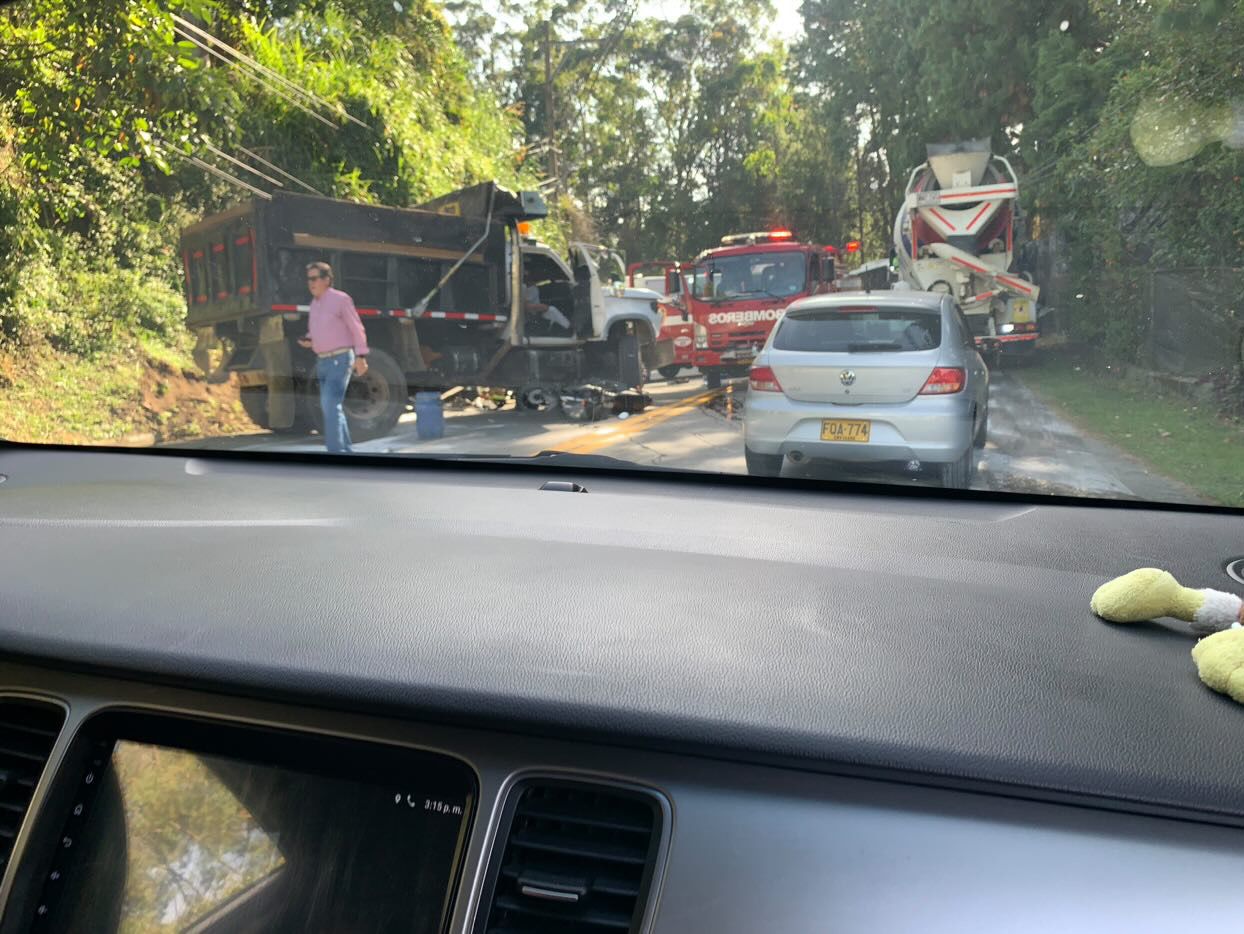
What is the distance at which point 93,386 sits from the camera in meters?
7.57

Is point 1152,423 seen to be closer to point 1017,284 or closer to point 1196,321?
point 1196,321

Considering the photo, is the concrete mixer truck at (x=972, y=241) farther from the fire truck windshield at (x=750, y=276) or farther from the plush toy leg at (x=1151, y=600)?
the plush toy leg at (x=1151, y=600)

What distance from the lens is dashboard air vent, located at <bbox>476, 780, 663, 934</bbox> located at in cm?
170

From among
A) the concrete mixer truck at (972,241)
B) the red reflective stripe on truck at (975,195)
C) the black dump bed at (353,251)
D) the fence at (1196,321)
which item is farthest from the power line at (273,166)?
the fence at (1196,321)

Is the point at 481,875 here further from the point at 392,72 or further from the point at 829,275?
the point at 392,72

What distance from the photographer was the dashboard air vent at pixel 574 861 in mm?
1696

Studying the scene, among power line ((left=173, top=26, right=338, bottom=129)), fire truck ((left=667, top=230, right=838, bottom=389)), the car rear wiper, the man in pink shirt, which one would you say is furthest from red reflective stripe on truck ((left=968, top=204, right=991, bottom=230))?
power line ((left=173, top=26, right=338, bottom=129))

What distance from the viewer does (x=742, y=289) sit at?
167 inches

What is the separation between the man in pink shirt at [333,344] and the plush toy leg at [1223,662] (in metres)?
3.60

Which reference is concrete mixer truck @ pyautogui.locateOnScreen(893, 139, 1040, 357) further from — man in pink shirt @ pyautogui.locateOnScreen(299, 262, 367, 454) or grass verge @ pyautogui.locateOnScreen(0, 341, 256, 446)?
grass verge @ pyautogui.locateOnScreen(0, 341, 256, 446)

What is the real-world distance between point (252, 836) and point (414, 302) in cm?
436

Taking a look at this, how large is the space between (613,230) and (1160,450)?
2.30 meters

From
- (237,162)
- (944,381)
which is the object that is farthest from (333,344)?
(944,381)

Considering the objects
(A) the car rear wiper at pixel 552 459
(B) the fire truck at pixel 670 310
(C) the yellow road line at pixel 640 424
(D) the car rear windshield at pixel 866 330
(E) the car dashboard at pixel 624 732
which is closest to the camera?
(E) the car dashboard at pixel 624 732
